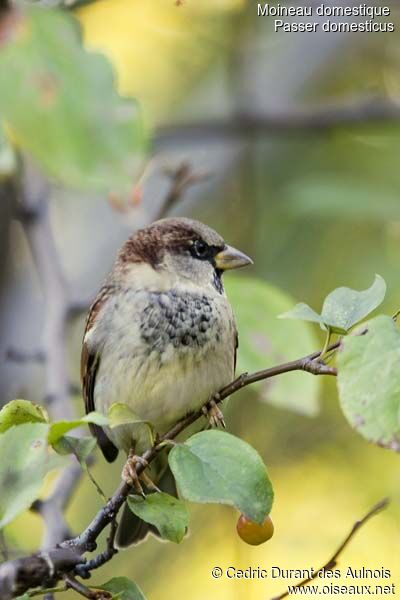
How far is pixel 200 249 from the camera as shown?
2.46 meters

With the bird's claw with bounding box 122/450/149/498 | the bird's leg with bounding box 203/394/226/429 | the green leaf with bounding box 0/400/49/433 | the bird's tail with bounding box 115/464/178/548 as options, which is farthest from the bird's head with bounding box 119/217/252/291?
the green leaf with bounding box 0/400/49/433

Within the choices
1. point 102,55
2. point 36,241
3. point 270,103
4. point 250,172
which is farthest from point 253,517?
point 270,103

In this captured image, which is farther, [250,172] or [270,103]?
[270,103]

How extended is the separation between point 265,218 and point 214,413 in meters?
1.66

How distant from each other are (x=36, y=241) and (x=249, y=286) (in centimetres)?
97

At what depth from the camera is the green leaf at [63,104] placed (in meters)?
1.43

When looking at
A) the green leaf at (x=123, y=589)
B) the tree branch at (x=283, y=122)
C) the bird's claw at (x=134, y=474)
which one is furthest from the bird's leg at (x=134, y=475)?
the tree branch at (x=283, y=122)

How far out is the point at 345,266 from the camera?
12.1 ft

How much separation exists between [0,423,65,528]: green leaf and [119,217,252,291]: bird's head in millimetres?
1117

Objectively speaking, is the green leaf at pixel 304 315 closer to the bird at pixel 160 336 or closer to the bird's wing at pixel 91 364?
the bird at pixel 160 336

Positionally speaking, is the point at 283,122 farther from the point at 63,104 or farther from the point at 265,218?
the point at 63,104

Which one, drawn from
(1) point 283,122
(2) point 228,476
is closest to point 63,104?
(2) point 228,476

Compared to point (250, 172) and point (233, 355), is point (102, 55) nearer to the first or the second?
point (233, 355)

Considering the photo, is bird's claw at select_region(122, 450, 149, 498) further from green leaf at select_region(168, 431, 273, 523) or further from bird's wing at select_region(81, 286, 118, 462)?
bird's wing at select_region(81, 286, 118, 462)
